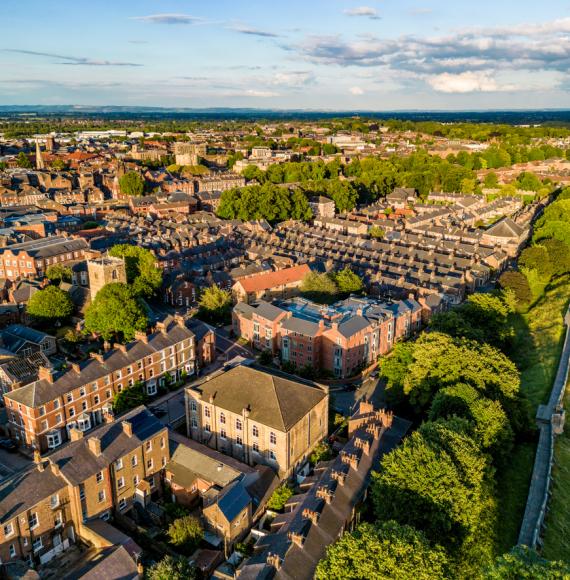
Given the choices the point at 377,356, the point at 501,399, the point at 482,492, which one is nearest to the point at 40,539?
the point at 482,492

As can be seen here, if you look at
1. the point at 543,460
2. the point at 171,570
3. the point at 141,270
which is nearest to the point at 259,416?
the point at 171,570

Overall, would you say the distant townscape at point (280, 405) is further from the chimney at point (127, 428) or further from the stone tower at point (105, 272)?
the stone tower at point (105, 272)

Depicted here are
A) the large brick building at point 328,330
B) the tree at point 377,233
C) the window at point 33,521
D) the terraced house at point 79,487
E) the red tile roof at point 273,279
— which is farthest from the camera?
the tree at point 377,233

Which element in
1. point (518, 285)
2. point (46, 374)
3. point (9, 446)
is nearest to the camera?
point (46, 374)

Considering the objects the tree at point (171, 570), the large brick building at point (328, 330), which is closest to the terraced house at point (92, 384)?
the large brick building at point (328, 330)

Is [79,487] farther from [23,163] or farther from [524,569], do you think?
[23,163]

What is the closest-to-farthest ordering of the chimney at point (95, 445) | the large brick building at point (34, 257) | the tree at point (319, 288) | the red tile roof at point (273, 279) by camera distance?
the chimney at point (95, 445)
the tree at point (319, 288)
the red tile roof at point (273, 279)
the large brick building at point (34, 257)

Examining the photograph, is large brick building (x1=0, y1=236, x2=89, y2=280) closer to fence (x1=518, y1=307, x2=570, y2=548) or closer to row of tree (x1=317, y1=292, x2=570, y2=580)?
row of tree (x1=317, y1=292, x2=570, y2=580)

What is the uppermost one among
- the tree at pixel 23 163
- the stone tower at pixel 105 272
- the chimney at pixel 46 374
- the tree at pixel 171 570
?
the tree at pixel 23 163
